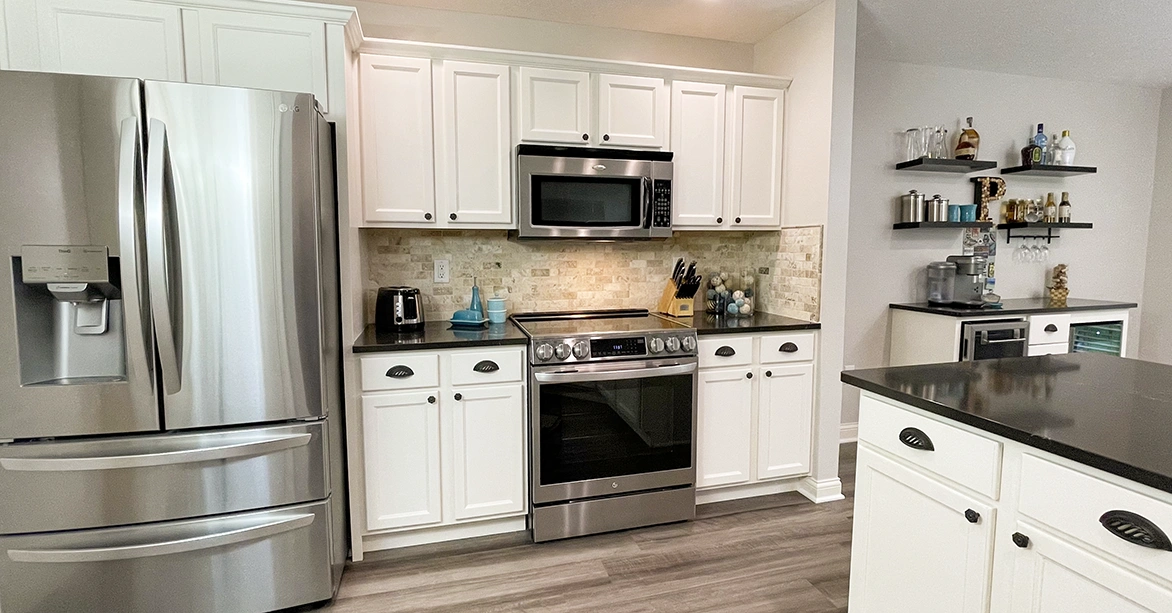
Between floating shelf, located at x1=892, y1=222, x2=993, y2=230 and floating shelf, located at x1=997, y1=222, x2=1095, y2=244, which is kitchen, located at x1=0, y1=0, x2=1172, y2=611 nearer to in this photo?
floating shelf, located at x1=892, y1=222, x2=993, y2=230

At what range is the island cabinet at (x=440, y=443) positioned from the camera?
244 centimetres

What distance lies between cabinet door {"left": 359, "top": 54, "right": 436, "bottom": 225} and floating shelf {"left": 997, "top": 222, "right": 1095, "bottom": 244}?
4061 mm

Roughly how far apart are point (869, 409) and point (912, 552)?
1.30 feet

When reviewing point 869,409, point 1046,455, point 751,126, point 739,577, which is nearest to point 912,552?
point 869,409

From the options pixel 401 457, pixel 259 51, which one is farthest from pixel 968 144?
pixel 259 51

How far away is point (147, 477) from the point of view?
6.34 feet

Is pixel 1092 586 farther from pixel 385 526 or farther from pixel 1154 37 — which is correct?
pixel 1154 37

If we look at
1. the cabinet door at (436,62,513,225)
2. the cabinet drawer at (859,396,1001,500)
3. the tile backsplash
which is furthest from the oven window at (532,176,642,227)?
the cabinet drawer at (859,396,1001,500)

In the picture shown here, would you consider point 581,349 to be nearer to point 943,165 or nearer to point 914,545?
point 914,545

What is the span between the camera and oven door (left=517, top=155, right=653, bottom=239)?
9.27 ft

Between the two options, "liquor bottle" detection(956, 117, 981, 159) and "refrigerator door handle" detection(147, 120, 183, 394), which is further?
"liquor bottle" detection(956, 117, 981, 159)

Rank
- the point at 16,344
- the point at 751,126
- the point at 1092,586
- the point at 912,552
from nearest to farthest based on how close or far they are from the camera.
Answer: the point at 1092,586, the point at 912,552, the point at 16,344, the point at 751,126

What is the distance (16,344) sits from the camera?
1.82 metres

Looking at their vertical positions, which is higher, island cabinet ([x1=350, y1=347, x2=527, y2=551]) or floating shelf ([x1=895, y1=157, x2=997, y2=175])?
floating shelf ([x1=895, y1=157, x2=997, y2=175])
